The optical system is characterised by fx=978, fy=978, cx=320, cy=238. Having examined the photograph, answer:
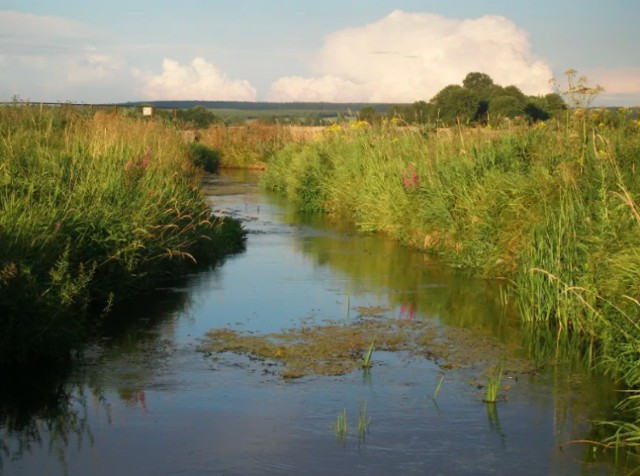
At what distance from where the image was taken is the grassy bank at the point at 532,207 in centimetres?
919

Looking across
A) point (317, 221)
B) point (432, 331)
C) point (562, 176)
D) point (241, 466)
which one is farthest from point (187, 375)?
point (317, 221)

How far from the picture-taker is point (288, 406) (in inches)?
306

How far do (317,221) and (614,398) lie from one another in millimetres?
14437

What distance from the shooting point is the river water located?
6.67 metres

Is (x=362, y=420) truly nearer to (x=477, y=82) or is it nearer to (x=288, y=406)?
(x=288, y=406)

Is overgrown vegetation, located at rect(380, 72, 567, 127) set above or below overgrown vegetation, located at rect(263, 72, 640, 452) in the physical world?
above

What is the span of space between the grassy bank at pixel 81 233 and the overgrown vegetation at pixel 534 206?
3.61 m

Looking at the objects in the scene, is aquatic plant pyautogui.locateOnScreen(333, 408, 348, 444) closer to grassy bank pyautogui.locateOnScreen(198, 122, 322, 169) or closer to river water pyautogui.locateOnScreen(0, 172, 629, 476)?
river water pyautogui.locateOnScreen(0, 172, 629, 476)

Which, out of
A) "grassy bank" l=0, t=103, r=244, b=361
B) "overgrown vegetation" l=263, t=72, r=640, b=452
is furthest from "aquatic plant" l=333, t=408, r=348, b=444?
"grassy bank" l=0, t=103, r=244, b=361

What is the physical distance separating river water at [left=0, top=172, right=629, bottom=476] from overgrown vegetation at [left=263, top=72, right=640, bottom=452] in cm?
60

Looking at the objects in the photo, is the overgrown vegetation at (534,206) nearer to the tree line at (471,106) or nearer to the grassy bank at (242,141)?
the tree line at (471,106)

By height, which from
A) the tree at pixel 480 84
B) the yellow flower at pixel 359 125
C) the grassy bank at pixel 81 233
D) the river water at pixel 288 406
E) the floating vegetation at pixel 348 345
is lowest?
the river water at pixel 288 406

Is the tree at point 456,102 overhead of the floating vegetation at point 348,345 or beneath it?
overhead

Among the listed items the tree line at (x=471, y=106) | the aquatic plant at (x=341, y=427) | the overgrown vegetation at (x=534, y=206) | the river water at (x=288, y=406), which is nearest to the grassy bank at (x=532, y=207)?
the overgrown vegetation at (x=534, y=206)
